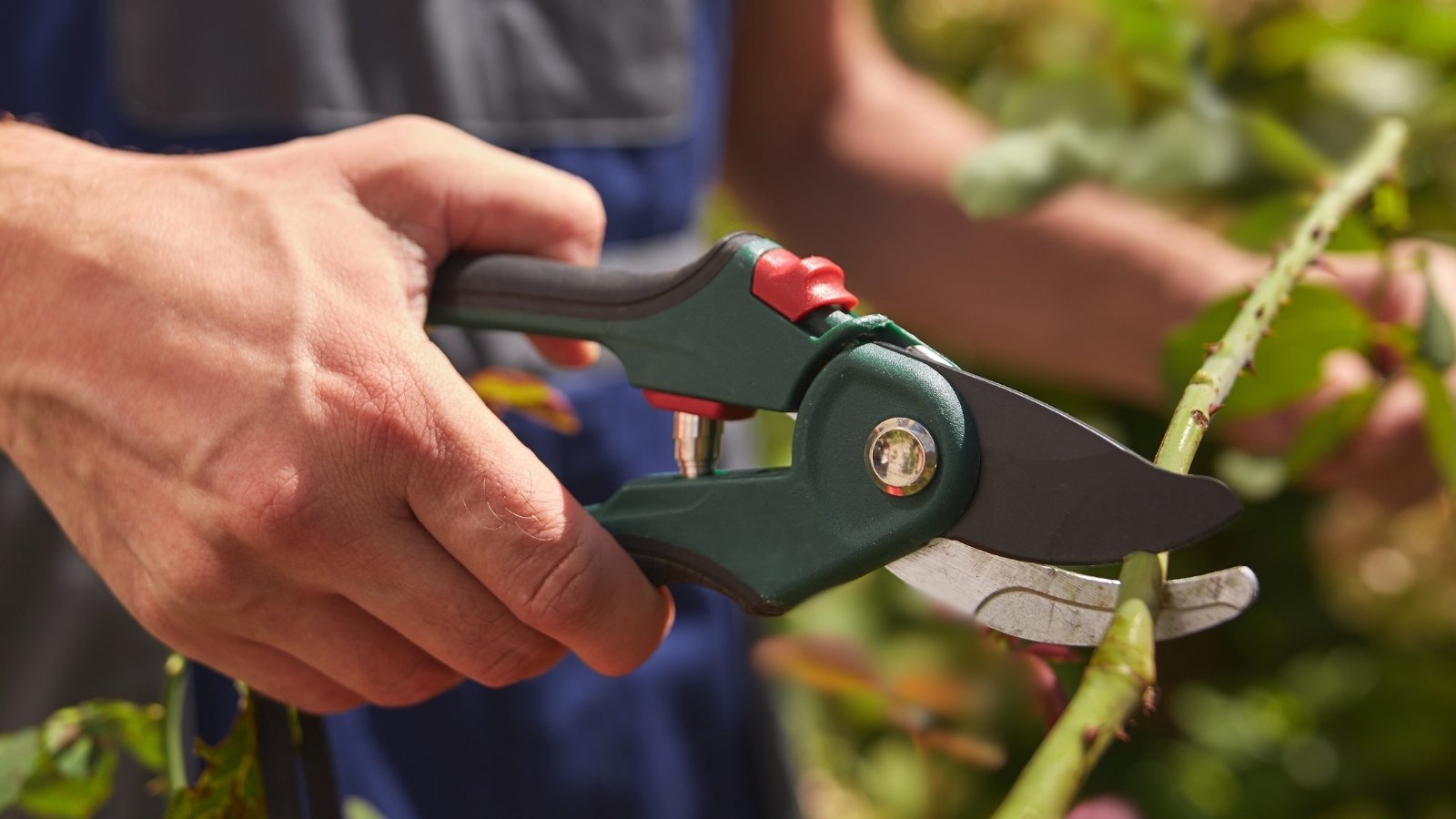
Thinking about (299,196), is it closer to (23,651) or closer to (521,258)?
(521,258)

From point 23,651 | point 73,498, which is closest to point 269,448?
point 73,498

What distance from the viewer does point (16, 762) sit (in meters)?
0.71

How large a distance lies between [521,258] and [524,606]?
8.1 inches

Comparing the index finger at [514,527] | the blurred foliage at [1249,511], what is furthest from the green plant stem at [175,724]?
the blurred foliage at [1249,511]

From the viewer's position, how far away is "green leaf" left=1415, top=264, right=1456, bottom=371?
71 centimetres

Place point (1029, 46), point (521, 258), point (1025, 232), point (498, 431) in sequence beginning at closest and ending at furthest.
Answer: point (498, 431) < point (521, 258) < point (1025, 232) < point (1029, 46)

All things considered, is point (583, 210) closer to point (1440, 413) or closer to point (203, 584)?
point (203, 584)

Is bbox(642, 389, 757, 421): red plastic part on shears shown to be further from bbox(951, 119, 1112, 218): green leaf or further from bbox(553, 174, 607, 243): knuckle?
bbox(951, 119, 1112, 218): green leaf

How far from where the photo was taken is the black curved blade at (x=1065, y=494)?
49 cm

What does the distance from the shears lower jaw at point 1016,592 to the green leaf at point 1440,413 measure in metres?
0.30

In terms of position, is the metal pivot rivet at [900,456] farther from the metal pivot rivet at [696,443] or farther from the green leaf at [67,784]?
the green leaf at [67,784]

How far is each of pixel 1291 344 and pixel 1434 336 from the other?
0.07 m

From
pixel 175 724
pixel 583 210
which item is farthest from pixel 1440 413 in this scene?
pixel 175 724

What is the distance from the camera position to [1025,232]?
4.23 feet
